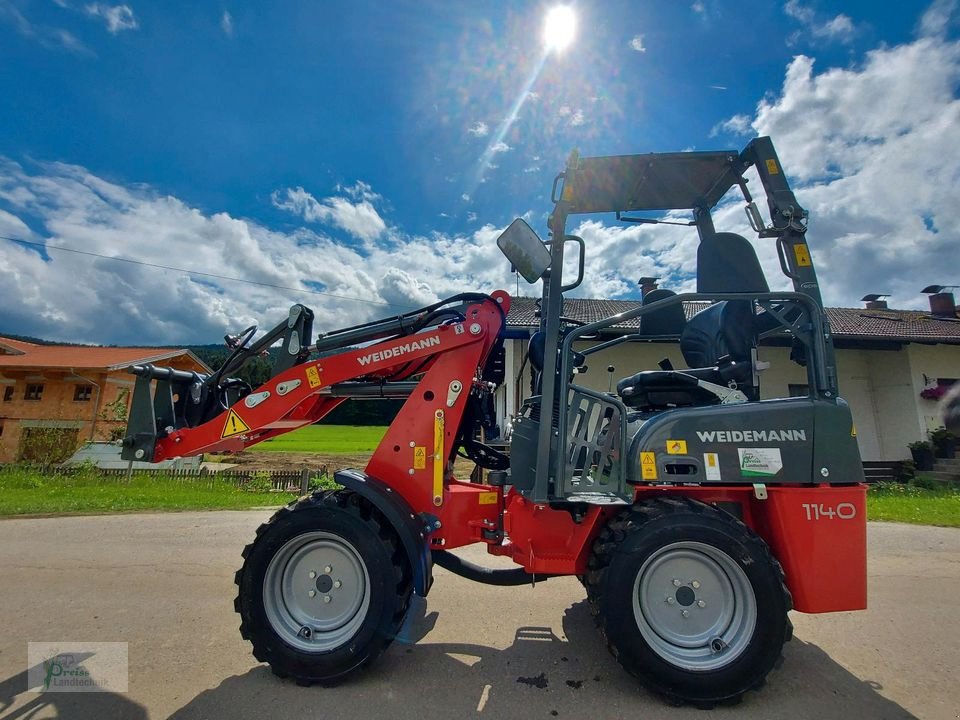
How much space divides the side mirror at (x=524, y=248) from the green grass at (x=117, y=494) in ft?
29.5

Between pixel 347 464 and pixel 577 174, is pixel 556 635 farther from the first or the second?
pixel 347 464

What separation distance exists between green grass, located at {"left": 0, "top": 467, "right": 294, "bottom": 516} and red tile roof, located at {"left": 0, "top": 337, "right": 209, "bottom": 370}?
30.6ft

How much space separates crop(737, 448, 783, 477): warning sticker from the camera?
3018mm

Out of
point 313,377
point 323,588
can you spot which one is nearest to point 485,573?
point 323,588

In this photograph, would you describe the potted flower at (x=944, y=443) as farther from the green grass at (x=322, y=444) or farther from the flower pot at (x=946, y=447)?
the green grass at (x=322, y=444)

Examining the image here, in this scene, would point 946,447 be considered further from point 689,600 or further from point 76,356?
point 76,356

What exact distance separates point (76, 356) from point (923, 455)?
34828mm

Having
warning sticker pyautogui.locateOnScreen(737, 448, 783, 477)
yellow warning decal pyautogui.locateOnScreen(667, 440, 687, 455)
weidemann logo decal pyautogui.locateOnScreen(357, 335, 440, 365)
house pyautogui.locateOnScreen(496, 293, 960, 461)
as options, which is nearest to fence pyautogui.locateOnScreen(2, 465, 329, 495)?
house pyautogui.locateOnScreen(496, 293, 960, 461)

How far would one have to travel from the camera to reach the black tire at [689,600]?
110 inches

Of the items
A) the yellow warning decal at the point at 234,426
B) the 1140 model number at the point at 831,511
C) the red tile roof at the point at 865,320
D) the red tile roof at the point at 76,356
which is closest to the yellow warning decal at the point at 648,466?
the 1140 model number at the point at 831,511

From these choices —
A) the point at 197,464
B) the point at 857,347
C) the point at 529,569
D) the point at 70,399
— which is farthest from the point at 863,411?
the point at 70,399

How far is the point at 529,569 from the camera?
3184 mm

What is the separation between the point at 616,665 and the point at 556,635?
1.93 feet

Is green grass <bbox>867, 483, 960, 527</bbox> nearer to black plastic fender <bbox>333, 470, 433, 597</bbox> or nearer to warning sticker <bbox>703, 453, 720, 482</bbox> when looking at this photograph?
warning sticker <bbox>703, 453, 720, 482</bbox>
